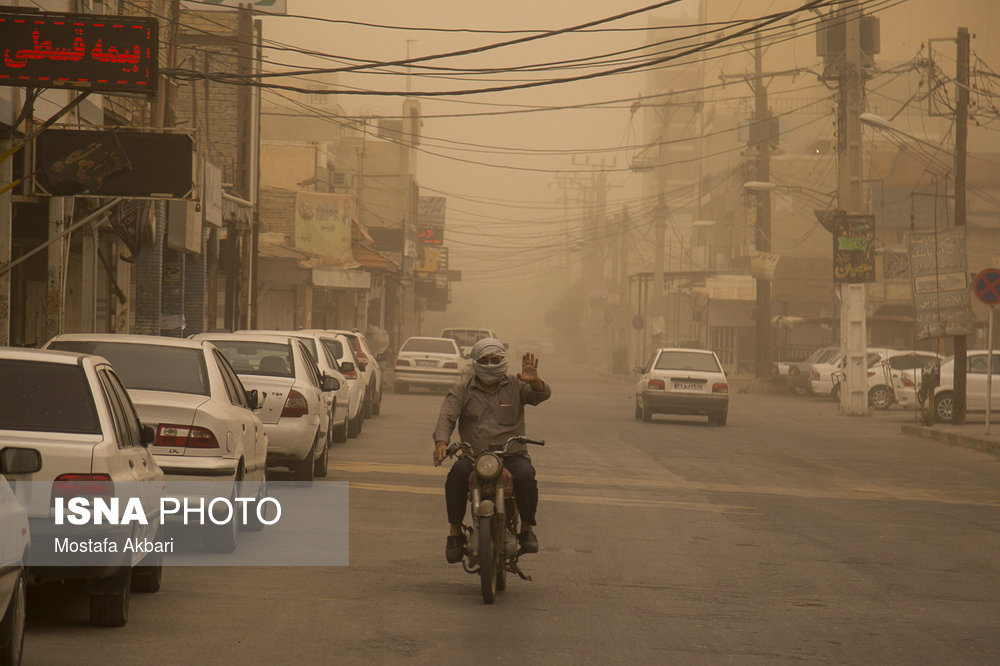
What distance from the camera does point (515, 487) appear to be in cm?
920

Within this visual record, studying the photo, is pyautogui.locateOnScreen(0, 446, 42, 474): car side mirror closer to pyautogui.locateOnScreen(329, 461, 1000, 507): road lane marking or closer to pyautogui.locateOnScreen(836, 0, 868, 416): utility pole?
pyautogui.locateOnScreen(329, 461, 1000, 507): road lane marking

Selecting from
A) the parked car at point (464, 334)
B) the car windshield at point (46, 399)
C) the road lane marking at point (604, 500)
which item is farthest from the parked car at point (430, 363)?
the car windshield at point (46, 399)

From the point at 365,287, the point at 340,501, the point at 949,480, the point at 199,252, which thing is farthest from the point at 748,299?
the point at 340,501

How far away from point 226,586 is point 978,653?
467 cm

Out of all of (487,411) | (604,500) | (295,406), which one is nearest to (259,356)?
(295,406)

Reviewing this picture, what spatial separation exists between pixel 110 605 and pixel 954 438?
70.3 feet

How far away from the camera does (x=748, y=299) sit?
A: 201 feet

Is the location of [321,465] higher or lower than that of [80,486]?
lower

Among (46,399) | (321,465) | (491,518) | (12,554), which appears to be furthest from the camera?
(321,465)

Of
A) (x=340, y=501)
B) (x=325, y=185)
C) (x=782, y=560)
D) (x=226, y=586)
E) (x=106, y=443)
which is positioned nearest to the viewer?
(x=106, y=443)

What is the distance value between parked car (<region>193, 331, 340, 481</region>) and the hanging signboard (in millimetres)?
20781

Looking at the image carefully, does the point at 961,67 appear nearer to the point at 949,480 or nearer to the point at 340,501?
the point at 949,480

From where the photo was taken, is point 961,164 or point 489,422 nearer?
point 489,422

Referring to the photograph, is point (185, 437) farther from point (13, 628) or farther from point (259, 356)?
point (259, 356)
